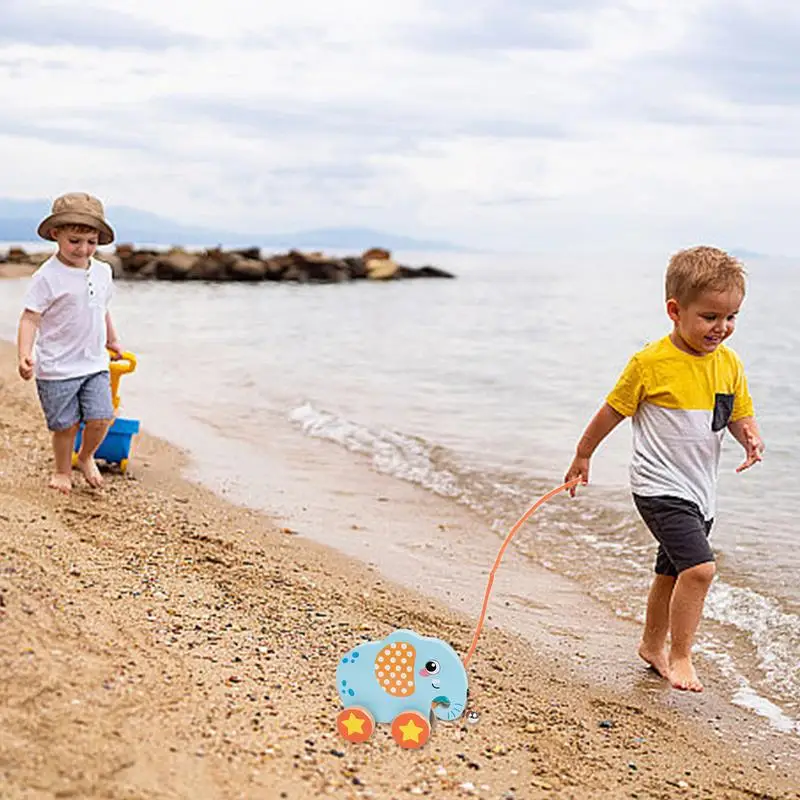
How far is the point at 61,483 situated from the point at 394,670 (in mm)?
3116

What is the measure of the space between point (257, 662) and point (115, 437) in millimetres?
3285

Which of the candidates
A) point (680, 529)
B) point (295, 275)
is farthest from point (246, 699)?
point (295, 275)

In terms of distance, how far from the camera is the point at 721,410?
4.06m

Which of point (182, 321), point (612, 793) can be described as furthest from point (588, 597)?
point (182, 321)

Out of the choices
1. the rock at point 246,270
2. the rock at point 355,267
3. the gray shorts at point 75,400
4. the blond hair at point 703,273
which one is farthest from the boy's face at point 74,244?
the rock at point 355,267

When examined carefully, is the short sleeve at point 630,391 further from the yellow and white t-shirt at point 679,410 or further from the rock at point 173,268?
the rock at point 173,268

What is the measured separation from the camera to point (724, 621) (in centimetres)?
513

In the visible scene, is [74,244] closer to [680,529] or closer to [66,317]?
[66,317]

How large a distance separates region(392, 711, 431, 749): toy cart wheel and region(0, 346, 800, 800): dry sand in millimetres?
27

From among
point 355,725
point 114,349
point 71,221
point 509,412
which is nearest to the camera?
point 355,725

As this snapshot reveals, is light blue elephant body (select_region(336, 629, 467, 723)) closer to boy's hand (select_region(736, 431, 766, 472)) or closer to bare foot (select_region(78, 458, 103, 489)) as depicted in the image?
boy's hand (select_region(736, 431, 766, 472))

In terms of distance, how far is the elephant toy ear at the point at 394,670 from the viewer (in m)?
3.06

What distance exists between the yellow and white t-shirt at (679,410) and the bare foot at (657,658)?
597 mm

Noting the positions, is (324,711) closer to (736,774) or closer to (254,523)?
(736,774)
